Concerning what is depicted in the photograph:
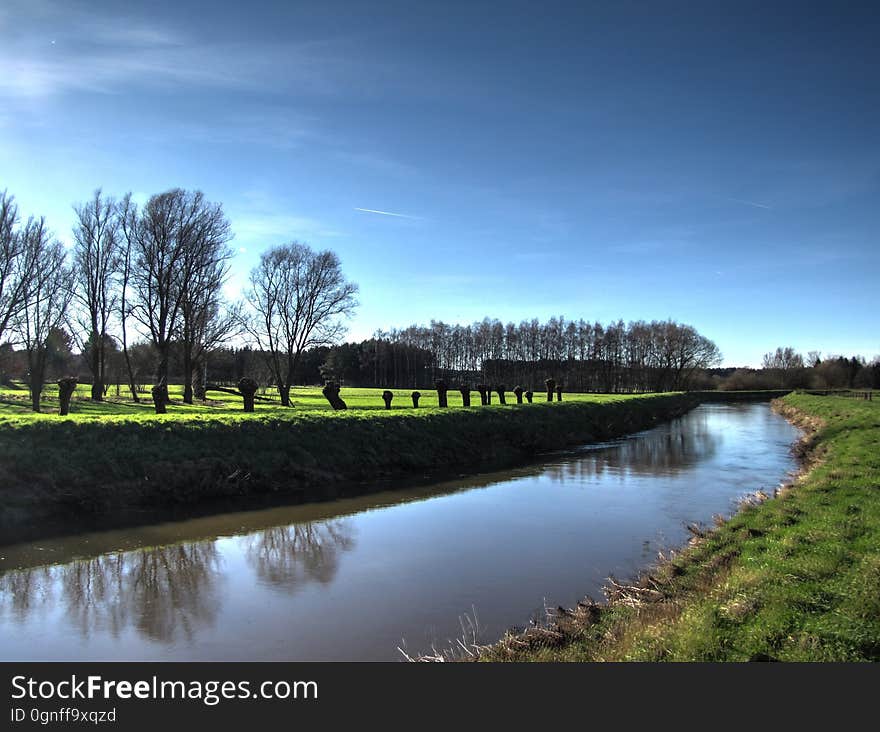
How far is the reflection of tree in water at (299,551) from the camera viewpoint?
880 cm

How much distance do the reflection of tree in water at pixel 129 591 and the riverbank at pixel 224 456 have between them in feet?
11.5

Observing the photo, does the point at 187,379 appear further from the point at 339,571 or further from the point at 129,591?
the point at 339,571

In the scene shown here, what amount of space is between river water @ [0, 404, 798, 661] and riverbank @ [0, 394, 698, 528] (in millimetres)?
1863

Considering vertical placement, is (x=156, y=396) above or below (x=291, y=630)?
above

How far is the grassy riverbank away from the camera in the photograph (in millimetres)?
4746

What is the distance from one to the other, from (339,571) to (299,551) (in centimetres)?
152

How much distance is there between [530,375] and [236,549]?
91259 mm

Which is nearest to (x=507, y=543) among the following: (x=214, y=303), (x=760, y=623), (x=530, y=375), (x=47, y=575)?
(x=760, y=623)

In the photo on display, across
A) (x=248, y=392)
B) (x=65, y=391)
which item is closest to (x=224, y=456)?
(x=65, y=391)

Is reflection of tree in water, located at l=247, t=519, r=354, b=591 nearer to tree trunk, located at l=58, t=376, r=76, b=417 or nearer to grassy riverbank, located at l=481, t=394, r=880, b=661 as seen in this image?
grassy riverbank, located at l=481, t=394, r=880, b=661

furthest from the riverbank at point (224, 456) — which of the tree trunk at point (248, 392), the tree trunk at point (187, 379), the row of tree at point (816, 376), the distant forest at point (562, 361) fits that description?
the row of tree at point (816, 376)

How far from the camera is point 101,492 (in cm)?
1262
